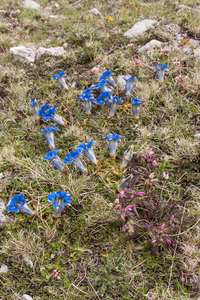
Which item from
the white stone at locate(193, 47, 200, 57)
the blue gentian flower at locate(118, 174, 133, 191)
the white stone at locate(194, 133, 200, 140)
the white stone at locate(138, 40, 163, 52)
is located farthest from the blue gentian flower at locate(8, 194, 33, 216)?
the white stone at locate(193, 47, 200, 57)

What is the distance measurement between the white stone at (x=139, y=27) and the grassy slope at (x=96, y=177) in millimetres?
203

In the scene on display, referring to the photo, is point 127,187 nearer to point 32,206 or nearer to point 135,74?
point 32,206

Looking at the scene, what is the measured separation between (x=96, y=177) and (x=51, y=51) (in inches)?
123

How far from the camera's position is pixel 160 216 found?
253 centimetres

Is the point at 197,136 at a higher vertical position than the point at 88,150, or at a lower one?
higher

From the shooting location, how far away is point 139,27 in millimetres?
5156

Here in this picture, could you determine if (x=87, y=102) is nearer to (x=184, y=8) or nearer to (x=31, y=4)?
(x=184, y=8)

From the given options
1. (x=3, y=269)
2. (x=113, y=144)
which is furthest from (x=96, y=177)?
(x=3, y=269)

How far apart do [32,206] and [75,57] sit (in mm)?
3208

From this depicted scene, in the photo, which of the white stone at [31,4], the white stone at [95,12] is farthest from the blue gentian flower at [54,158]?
the white stone at [31,4]

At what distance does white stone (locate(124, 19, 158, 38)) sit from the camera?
5070 mm

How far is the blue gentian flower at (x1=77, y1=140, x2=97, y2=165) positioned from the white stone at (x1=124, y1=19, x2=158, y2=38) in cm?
336

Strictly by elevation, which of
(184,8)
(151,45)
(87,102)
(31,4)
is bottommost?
(87,102)

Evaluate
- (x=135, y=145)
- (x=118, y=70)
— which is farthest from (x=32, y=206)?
(x=118, y=70)
